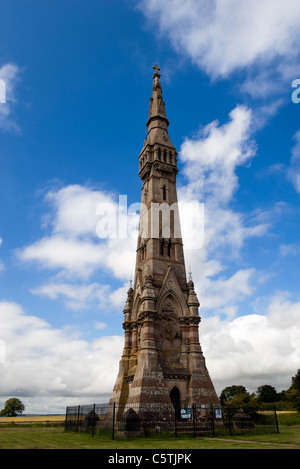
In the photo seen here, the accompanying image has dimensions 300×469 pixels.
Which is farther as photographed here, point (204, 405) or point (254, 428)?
point (204, 405)

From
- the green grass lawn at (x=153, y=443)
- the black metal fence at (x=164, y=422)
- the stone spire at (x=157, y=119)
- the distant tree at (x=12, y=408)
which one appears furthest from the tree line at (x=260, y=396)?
the distant tree at (x=12, y=408)

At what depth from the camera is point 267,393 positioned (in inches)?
3735

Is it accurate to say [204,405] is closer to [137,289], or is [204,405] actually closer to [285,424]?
[137,289]

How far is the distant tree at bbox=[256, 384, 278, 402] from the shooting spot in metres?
92.9

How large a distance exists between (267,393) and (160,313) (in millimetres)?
74901

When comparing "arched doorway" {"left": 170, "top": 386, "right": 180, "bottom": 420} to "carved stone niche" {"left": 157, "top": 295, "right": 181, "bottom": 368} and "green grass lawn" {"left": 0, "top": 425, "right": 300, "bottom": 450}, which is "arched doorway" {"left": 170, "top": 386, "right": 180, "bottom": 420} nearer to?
"carved stone niche" {"left": 157, "top": 295, "right": 181, "bottom": 368}

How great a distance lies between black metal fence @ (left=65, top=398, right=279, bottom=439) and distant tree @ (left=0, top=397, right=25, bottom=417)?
51.6 metres

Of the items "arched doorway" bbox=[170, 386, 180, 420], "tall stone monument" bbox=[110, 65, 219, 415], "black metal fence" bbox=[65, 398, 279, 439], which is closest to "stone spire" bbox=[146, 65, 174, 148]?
"tall stone monument" bbox=[110, 65, 219, 415]

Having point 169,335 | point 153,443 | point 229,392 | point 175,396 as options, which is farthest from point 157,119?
point 229,392

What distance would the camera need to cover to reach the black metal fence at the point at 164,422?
26.5 m

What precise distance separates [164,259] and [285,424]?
26.7 meters

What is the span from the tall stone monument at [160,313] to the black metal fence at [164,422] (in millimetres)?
738

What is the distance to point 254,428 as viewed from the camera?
3023cm
